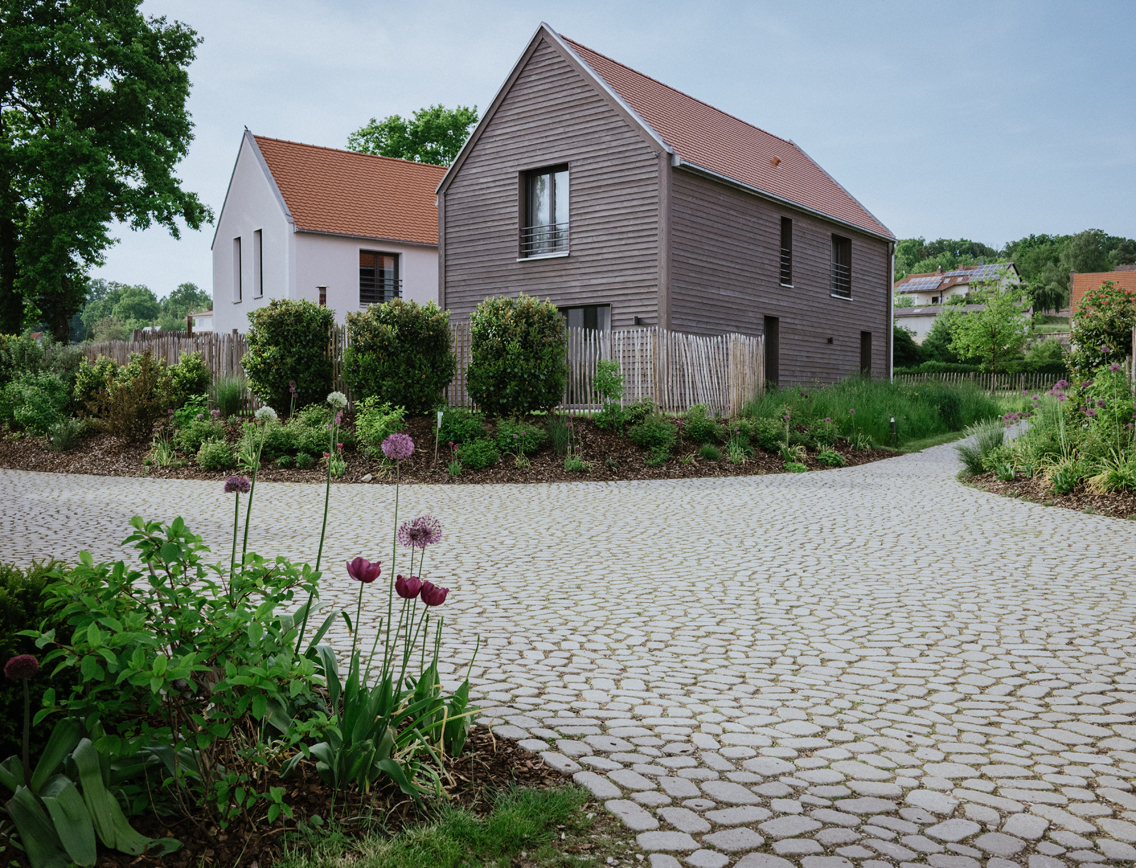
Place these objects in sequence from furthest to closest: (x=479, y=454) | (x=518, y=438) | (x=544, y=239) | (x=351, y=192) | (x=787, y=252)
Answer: (x=351, y=192), (x=787, y=252), (x=544, y=239), (x=518, y=438), (x=479, y=454)

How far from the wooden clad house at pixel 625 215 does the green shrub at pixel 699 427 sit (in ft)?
14.3

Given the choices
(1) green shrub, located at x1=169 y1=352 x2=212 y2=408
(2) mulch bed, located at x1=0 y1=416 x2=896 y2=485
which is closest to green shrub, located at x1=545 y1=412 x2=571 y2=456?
(2) mulch bed, located at x1=0 y1=416 x2=896 y2=485

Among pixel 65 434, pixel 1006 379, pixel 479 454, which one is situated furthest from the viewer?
pixel 1006 379

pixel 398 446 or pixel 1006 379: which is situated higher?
pixel 1006 379

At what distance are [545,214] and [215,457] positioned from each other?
10492 mm

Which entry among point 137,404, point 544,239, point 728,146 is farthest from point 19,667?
point 728,146

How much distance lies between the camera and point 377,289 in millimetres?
28828

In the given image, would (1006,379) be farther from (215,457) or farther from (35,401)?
(35,401)

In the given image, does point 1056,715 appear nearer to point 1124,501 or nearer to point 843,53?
point 1124,501

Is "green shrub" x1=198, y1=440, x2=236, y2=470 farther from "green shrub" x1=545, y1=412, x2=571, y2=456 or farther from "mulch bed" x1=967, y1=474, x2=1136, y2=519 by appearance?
"mulch bed" x1=967, y1=474, x2=1136, y2=519

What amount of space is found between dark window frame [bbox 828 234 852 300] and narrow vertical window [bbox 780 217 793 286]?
3101mm

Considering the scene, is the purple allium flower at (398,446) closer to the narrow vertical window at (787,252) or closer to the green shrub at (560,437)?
the green shrub at (560,437)

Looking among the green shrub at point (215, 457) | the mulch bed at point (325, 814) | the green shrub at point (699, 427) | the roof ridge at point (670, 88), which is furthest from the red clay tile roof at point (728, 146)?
the mulch bed at point (325, 814)

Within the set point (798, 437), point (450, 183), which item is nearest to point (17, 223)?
point (450, 183)
